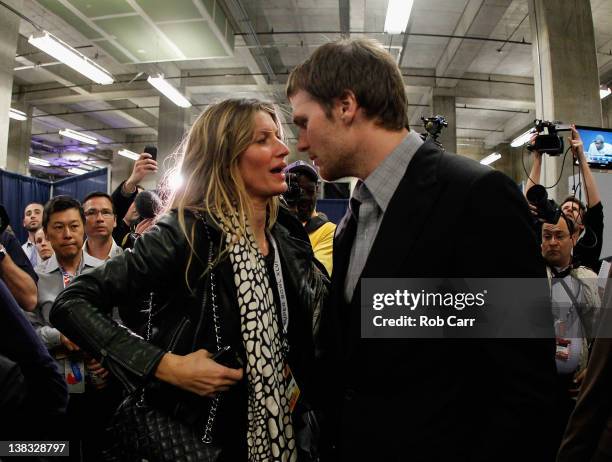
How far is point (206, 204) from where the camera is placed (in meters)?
1.21

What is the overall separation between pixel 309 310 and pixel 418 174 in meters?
0.55

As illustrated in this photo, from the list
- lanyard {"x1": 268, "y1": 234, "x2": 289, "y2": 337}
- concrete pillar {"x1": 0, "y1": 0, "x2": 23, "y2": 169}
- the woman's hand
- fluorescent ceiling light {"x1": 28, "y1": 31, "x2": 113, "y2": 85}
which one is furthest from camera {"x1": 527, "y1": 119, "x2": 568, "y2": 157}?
concrete pillar {"x1": 0, "y1": 0, "x2": 23, "y2": 169}

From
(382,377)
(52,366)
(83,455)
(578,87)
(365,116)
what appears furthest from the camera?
(578,87)

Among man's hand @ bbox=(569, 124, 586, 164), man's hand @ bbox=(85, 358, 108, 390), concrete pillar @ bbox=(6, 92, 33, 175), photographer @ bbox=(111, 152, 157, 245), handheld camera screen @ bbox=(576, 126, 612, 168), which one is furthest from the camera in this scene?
concrete pillar @ bbox=(6, 92, 33, 175)

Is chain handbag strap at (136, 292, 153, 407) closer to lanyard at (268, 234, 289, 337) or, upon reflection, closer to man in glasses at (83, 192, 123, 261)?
lanyard at (268, 234, 289, 337)

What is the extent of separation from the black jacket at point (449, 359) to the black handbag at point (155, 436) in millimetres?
328

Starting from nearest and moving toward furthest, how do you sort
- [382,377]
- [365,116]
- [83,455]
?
[382,377] → [365,116] → [83,455]

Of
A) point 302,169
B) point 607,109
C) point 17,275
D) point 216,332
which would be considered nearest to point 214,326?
point 216,332

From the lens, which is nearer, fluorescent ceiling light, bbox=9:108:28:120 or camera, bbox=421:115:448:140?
camera, bbox=421:115:448:140

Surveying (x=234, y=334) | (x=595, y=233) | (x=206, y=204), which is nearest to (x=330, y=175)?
(x=206, y=204)

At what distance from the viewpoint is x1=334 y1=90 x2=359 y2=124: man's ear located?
1104mm

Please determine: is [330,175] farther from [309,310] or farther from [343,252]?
[309,310]

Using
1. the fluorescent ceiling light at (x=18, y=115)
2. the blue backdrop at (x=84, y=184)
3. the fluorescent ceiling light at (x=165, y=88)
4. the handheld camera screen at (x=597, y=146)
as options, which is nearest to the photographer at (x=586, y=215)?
the handheld camera screen at (x=597, y=146)

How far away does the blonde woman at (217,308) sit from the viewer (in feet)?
3.34
